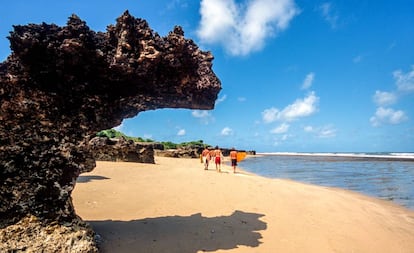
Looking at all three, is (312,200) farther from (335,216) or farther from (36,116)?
(36,116)

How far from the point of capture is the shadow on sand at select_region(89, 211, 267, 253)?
18.5 feet

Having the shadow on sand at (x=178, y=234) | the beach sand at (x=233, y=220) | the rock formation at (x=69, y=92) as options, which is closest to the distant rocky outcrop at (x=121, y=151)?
A: the beach sand at (x=233, y=220)

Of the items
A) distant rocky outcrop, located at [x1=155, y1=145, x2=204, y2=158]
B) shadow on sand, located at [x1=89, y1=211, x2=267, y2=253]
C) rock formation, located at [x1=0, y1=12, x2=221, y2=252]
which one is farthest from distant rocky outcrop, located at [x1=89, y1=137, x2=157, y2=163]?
distant rocky outcrop, located at [x1=155, y1=145, x2=204, y2=158]

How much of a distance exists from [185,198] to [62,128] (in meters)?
5.44

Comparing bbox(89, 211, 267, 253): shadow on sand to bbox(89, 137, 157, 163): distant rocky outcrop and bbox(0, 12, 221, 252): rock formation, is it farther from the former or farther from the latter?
bbox(89, 137, 157, 163): distant rocky outcrop

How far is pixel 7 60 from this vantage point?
5.09 m

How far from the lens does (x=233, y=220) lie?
24.8 feet

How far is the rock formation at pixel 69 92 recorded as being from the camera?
4863mm

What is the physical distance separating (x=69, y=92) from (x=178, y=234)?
346 cm

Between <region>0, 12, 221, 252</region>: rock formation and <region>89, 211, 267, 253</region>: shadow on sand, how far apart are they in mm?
1098

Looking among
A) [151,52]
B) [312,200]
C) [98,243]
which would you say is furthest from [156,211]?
[312,200]

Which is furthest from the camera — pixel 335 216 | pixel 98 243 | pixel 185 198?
pixel 185 198

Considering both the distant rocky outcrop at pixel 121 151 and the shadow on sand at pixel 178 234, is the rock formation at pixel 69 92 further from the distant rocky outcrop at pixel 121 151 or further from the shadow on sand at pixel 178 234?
the distant rocky outcrop at pixel 121 151

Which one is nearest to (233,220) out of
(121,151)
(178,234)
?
(178,234)
